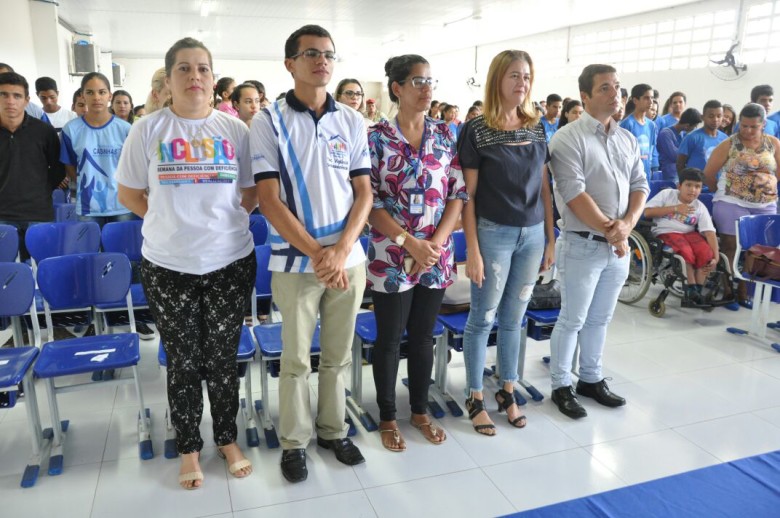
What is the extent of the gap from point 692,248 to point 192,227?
139 inches

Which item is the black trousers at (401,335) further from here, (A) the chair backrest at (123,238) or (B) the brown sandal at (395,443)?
(A) the chair backrest at (123,238)

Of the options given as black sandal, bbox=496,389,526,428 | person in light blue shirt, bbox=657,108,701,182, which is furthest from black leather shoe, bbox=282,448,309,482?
person in light blue shirt, bbox=657,108,701,182

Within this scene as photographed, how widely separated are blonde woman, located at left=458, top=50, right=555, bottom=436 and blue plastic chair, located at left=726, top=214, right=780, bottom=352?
2049mm

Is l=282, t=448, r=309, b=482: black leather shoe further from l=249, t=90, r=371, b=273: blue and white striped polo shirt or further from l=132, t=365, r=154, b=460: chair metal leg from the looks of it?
l=249, t=90, r=371, b=273: blue and white striped polo shirt

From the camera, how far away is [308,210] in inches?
76.8

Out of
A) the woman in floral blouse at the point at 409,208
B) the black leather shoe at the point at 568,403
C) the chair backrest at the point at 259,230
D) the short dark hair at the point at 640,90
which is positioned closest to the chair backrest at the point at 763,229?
the short dark hair at the point at 640,90

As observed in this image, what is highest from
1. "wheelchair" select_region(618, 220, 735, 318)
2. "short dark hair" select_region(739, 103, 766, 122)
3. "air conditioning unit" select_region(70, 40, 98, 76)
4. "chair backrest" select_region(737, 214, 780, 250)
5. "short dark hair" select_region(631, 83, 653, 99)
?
"air conditioning unit" select_region(70, 40, 98, 76)

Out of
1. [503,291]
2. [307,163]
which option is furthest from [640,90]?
[307,163]

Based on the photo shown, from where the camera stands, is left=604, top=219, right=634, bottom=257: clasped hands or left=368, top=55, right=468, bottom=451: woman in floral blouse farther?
left=604, top=219, right=634, bottom=257: clasped hands

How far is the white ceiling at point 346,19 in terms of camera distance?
31.9 ft

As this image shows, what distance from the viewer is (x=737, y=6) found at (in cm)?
909

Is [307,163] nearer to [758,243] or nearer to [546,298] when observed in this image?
[546,298]

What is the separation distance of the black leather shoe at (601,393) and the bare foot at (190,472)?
1.85 m

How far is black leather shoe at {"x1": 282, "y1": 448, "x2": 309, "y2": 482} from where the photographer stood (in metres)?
2.10
